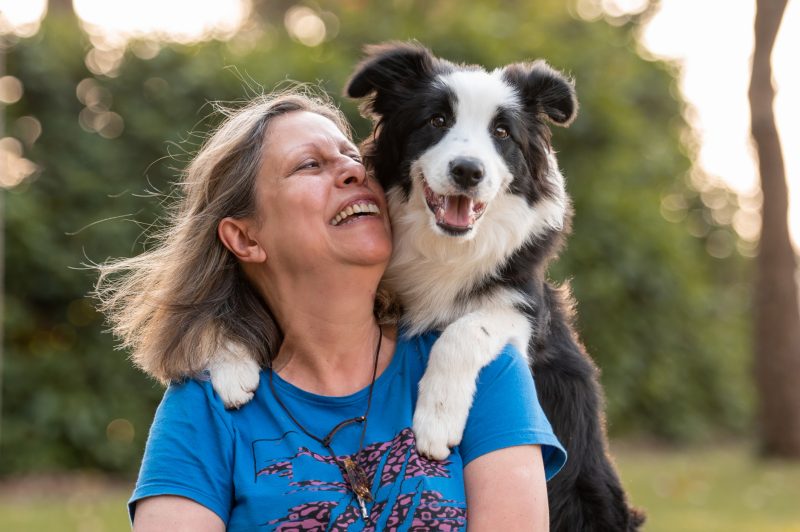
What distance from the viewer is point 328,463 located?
215 cm

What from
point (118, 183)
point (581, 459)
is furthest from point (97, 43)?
point (581, 459)

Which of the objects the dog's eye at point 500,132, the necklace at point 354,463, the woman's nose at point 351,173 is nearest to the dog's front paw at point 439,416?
the necklace at point 354,463

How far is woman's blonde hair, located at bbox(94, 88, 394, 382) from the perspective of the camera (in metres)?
2.45

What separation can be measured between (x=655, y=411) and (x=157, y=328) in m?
8.61

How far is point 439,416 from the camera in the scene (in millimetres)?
2236

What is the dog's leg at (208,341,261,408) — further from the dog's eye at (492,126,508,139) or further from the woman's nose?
the dog's eye at (492,126,508,139)

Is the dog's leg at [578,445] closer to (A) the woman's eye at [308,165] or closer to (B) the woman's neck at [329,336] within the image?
(B) the woman's neck at [329,336]

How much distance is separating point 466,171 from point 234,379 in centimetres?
85

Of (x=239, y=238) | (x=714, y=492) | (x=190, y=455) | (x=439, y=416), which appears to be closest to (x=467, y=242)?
(x=239, y=238)

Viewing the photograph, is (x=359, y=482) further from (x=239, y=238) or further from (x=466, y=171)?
(x=466, y=171)

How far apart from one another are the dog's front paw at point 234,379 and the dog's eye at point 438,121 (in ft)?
3.10

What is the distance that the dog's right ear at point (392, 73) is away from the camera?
9.91 ft

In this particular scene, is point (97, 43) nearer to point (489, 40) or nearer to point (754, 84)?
point (489, 40)

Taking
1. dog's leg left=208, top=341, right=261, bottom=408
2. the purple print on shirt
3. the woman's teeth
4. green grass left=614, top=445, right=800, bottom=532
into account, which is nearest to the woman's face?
the woman's teeth
